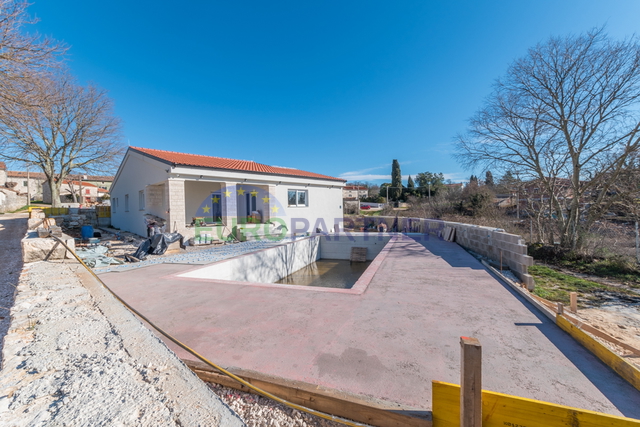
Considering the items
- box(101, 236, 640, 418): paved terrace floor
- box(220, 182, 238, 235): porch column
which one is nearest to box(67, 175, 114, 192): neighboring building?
box(220, 182, 238, 235): porch column

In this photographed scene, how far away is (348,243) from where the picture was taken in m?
13.5

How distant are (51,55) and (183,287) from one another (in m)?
6.68

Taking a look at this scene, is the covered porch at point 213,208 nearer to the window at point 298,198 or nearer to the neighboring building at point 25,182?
the window at point 298,198

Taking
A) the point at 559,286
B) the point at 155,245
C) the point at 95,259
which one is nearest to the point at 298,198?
the point at 155,245

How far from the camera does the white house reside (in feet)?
34.6

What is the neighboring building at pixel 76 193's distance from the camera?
33.2m

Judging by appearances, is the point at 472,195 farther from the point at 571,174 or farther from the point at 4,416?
the point at 4,416

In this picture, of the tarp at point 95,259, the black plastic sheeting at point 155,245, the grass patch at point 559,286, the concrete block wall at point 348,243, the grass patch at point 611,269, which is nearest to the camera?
the grass patch at point 559,286

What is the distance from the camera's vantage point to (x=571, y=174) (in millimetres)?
10164

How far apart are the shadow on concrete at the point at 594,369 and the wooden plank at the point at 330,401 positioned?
1.53 meters

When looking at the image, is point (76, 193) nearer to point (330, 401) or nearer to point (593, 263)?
point (330, 401)

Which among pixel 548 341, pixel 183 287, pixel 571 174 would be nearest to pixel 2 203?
pixel 183 287

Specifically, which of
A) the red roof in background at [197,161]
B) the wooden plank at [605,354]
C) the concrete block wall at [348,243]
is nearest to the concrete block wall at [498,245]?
the concrete block wall at [348,243]

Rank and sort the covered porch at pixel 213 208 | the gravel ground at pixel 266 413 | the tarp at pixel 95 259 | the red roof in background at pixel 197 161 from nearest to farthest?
1. the gravel ground at pixel 266 413
2. the tarp at pixel 95 259
3. the covered porch at pixel 213 208
4. the red roof in background at pixel 197 161
